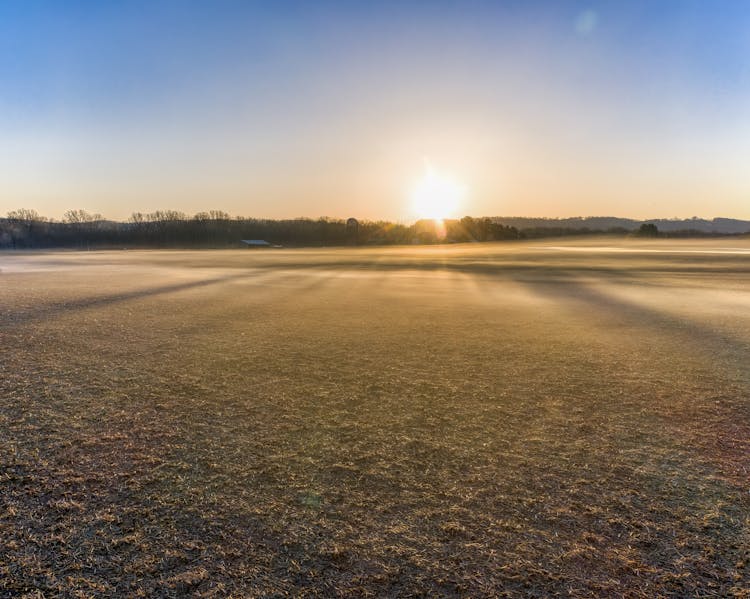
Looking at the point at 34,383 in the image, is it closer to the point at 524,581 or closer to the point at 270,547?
the point at 270,547

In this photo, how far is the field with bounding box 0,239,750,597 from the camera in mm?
2400

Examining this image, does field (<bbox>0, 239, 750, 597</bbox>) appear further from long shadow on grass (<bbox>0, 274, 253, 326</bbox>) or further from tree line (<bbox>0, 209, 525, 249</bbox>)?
tree line (<bbox>0, 209, 525, 249</bbox>)

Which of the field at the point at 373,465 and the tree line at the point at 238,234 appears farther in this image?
the tree line at the point at 238,234

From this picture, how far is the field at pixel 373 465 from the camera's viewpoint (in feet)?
7.88

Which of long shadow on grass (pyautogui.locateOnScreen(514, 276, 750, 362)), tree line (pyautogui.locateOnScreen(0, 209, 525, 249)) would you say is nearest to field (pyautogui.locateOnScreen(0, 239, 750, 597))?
long shadow on grass (pyautogui.locateOnScreen(514, 276, 750, 362))

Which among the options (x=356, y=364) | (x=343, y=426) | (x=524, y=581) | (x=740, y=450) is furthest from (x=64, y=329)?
(x=740, y=450)

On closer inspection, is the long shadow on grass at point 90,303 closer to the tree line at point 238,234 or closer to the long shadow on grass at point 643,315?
the long shadow on grass at point 643,315

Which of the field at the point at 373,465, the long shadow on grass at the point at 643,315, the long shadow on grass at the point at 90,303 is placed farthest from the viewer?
the long shadow on grass at the point at 90,303

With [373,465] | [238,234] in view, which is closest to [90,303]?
[373,465]

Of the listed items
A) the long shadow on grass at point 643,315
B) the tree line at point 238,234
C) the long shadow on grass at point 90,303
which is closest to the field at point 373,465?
the long shadow on grass at point 643,315

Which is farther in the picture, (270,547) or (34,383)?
(34,383)

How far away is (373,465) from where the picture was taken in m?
3.48

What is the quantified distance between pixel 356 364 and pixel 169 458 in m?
3.24

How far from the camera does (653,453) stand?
367 cm
